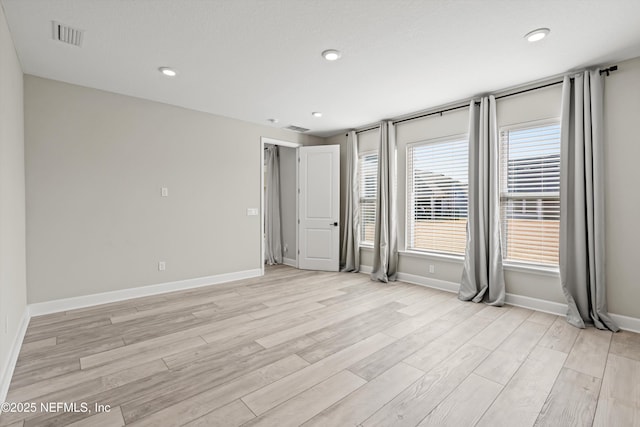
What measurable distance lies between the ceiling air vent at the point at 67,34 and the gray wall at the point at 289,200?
Answer: 3837mm

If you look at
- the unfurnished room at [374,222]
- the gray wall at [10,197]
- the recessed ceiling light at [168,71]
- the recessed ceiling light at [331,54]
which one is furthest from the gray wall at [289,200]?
the gray wall at [10,197]

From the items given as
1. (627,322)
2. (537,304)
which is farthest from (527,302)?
(627,322)

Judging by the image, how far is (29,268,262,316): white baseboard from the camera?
11.1 feet

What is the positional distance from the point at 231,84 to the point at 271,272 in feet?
11.1

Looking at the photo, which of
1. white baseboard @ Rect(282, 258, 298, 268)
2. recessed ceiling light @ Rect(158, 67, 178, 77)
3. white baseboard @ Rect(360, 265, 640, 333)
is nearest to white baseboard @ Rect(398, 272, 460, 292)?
white baseboard @ Rect(360, 265, 640, 333)

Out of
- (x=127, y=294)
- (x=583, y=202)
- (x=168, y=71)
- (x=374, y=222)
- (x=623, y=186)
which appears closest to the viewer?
(x=623, y=186)

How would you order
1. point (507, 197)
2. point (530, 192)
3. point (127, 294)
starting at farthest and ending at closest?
1. point (127, 294)
2. point (507, 197)
3. point (530, 192)

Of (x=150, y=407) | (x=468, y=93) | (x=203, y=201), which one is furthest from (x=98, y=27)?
(x=468, y=93)

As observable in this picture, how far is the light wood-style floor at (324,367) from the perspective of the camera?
5.72 feet

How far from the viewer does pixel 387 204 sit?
5.01 m

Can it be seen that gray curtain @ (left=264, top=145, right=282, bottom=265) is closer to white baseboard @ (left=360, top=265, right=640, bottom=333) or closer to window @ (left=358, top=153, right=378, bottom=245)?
window @ (left=358, top=153, right=378, bottom=245)

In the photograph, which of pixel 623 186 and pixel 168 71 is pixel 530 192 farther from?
pixel 168 71

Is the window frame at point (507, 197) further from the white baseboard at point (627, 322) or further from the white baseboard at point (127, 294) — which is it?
the white baseboard at point (127, 294)

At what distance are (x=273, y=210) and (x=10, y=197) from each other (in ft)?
14.8
